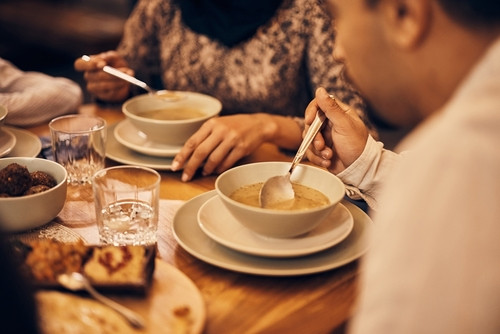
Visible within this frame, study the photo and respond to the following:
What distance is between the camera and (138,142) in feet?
4.86

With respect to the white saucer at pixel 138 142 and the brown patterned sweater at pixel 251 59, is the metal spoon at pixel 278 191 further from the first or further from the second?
the brown patterned sweater at pixel 251 59

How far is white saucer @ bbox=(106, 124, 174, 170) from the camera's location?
1397 mm

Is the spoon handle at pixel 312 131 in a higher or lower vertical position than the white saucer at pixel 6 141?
higher

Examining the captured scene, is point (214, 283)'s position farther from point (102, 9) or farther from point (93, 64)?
point (102, 9)

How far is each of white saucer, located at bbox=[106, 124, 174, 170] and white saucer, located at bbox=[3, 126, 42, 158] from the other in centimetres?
16

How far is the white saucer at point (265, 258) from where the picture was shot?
0.97 meters

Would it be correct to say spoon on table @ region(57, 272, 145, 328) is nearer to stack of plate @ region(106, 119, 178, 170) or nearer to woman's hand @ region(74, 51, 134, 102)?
stack of plate @ region(106, 119, 178, 170)

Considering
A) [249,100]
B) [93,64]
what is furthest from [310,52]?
[93,64]

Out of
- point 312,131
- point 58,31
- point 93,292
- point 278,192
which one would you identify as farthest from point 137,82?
point 58,31

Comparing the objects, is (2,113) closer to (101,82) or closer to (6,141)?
(6,141)

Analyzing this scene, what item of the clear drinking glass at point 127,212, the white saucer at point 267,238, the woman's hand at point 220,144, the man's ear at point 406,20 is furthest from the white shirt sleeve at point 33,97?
the man's ear at point 406,20

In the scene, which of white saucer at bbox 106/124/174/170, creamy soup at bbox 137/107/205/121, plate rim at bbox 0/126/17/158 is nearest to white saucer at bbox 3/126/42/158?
plate rim at bbox 0/126/17/158

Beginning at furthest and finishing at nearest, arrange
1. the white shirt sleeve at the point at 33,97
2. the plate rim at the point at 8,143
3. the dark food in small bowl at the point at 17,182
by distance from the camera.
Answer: the white shirt sleeve at the point at 33,97 → the plate rim at the point at 8,143 → the dark food in small bowl at the point at 17,182

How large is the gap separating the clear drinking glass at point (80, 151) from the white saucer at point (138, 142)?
0.10 meters
